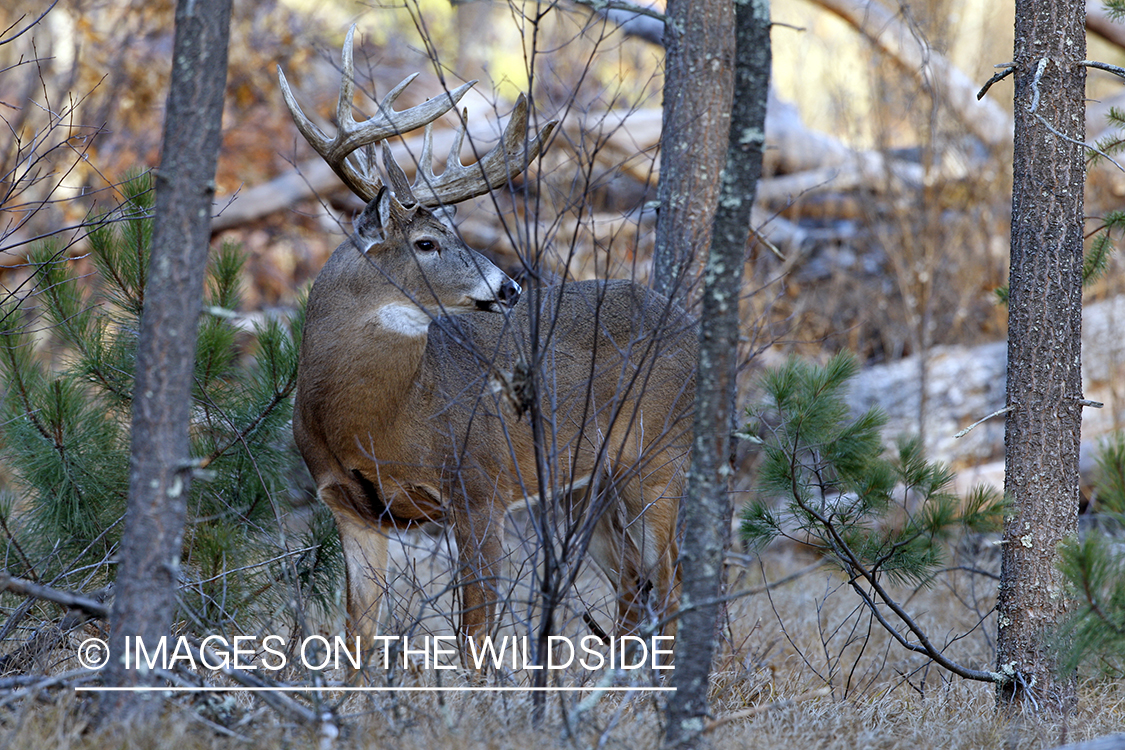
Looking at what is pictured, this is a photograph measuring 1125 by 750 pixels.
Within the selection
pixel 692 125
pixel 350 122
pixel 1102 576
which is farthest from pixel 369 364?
pixel 1102 576

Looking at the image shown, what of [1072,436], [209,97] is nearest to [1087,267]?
[1072,436]

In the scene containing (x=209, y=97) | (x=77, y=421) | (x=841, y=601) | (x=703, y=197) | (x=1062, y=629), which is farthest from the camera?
(x=841, y=601)

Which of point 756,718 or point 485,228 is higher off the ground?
point 485,228

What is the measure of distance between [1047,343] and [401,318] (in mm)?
2845

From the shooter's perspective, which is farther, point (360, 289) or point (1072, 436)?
point (360, 289)

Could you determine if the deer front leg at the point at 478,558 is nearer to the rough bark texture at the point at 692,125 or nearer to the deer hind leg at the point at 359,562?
the deer hind leg at the point at 359,562

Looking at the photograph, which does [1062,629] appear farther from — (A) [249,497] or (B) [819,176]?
(B) [819,176]

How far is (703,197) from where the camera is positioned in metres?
5.06

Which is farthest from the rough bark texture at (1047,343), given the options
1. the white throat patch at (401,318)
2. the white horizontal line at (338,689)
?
the white throat patch at (401,318)

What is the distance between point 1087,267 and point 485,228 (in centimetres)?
778

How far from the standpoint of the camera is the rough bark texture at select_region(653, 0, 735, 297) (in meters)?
5.04

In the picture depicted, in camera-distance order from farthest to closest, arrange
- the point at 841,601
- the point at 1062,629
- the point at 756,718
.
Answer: the point at 841,601
the point at 756,718
the point at 1062,629

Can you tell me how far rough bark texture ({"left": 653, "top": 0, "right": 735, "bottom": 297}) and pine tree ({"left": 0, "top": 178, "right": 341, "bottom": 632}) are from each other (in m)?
2.10

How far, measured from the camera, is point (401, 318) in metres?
4.68
